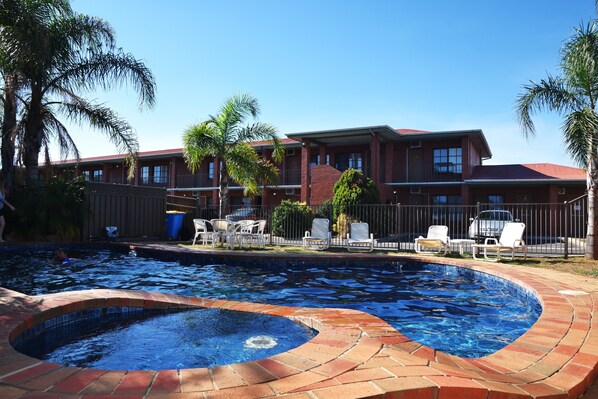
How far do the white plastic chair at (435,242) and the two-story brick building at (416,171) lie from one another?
29.3 ft

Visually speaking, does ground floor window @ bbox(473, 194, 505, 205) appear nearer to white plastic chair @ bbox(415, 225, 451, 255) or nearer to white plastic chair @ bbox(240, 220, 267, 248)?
white plastic chair @ bbox(415, 225, 451, 255)

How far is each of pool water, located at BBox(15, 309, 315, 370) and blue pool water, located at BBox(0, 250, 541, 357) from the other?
162 cm

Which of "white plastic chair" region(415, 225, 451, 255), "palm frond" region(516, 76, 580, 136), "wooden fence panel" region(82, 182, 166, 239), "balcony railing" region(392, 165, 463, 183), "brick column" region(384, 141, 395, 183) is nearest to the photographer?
"palm frond" region(516, 76, 580, 136)

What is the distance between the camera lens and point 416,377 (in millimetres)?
2268

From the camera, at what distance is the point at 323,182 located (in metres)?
20.2

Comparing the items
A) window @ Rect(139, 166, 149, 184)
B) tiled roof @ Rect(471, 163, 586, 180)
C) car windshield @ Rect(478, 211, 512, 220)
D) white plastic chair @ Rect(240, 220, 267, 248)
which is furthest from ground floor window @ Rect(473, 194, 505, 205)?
window @ Rect(139, 166, 149, 184)

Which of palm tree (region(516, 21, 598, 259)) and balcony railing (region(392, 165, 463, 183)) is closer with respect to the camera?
palm tree (region(516, 21, 598, 259))

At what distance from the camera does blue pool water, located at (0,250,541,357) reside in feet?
15.1

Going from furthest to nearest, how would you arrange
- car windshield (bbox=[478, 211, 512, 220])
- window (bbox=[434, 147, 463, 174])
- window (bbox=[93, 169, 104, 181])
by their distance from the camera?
window (bbox=[93, 169, 104, 181]) < window (bbox=[434, 147, 463, 174]) < car windshield (bbox=[478, 211, 512, 220])

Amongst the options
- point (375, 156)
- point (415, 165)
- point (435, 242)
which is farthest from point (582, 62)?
point (415, 165)

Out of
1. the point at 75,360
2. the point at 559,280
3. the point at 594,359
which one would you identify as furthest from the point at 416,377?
the point at 559,280

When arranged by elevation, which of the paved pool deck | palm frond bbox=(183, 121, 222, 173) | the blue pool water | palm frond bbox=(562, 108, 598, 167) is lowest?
the blue pool water

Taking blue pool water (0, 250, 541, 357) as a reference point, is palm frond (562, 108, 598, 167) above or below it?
above

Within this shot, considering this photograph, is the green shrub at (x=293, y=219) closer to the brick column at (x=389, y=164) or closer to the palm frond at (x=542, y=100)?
the brick column at (x=389, y=164)
